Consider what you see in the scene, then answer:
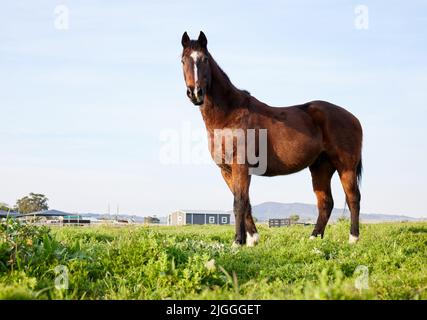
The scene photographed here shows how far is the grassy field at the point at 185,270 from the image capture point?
580 cm

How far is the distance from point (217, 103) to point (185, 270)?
579cm

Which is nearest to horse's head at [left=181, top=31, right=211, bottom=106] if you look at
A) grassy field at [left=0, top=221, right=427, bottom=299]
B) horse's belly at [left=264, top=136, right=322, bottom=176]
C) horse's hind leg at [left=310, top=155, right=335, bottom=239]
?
horse's belly at [left=264, top=136, right=322, bottom=176]

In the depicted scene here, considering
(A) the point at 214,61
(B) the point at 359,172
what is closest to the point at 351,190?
(B) the point at 359,172

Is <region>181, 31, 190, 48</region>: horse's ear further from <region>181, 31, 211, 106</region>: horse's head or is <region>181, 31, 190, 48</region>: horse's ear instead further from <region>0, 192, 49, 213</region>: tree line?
<region>0, 192, 49, 213</region>: tree line

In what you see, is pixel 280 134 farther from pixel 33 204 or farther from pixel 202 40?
pixel 33 204

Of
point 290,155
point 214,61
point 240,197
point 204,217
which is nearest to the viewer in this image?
point 240,197

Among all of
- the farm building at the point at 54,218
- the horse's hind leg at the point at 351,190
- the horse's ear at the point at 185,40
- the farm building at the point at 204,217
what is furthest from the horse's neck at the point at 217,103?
the farm building at the point at 204,217

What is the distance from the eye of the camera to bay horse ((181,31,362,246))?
10.8 meters

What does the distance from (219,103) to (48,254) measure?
5500mm

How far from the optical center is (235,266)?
25.8 feet

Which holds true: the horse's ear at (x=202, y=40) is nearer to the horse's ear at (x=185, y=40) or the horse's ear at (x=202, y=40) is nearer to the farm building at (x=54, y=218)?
the horse's ear at (x=185, y=40)

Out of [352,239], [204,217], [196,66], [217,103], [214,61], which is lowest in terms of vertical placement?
[204,217]

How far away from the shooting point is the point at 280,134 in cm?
1216
